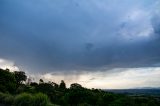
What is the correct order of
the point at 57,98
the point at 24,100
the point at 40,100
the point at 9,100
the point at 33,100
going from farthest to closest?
the point at 57,98 → the point at 9,100 → the point at 24,100 → the point at 40,100 → the point at 33,100

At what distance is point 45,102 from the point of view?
71.1 feet

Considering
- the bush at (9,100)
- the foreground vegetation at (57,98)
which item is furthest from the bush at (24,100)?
the bush at (9,100)

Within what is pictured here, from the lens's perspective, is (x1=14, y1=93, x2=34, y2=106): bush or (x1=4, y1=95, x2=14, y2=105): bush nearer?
(x1=14, y1=93, x2=34, y2=106): bush

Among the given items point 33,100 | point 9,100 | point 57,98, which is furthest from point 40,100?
point 57,98

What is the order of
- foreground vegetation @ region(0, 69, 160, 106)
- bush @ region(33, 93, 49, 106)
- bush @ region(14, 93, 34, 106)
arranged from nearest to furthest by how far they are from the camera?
bush @ region(33, 93, 49, 106), bush @ region(14, 93, 34, 106), foreground vegetation @ region(0, 69, 160, 106)

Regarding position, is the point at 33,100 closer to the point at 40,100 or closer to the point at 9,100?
the point at 40,100

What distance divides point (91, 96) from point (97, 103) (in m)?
2.31

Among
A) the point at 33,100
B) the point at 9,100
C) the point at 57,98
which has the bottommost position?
the point at 33,100

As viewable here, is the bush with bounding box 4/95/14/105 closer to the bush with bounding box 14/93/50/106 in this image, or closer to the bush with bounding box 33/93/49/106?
the bush with bounding box 14/93/50/106

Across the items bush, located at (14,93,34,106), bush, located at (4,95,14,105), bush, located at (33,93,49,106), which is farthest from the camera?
bush, located at (4,95,14,105)

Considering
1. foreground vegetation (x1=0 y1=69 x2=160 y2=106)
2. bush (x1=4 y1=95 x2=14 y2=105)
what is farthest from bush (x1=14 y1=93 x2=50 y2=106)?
bush (x1=4 y1=95 x2=14 y2=105)

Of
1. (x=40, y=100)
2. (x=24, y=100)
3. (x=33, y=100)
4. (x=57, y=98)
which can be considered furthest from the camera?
(x=57, y=98)

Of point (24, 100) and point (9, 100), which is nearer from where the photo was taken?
point (24, 100)

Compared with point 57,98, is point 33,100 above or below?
below
